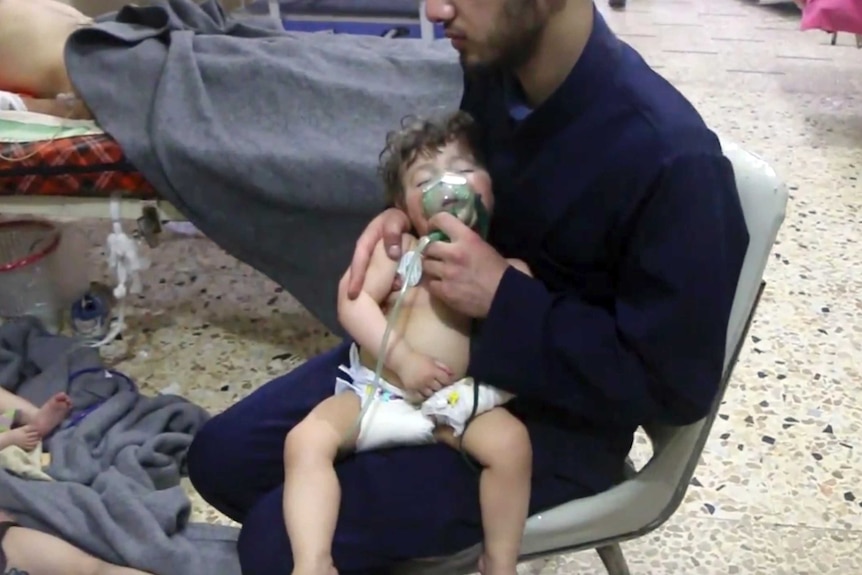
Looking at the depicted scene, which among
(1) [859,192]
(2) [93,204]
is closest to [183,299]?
(2) [93,204]

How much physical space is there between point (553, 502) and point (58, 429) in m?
0.98

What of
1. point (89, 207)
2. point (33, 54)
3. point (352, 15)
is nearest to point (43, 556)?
point (89, 207)

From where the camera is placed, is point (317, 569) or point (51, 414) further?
point (51, 414)

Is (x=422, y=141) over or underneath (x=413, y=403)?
over

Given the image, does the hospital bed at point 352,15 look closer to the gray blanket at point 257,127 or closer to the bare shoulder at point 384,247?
the gray blanket at point 257,127

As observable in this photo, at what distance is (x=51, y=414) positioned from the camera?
1.49m

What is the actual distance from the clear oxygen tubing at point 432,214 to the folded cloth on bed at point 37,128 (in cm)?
89

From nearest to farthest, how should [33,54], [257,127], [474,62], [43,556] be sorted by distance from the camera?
[474,62] < [43,556] < [257,127] < [33,54]

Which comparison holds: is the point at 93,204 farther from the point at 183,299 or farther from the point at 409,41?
the point at 409,41

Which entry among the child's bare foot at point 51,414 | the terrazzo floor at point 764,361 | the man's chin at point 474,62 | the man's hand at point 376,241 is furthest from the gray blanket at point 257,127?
the man's chin at point 474,62

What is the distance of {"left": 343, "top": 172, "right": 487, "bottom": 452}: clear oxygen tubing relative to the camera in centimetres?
90

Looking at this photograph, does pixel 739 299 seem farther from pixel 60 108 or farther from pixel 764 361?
pixel 60 108

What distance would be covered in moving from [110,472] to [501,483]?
775mm

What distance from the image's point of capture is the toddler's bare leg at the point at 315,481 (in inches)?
32.4
